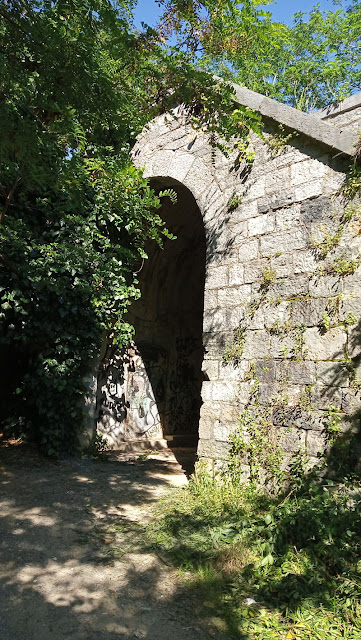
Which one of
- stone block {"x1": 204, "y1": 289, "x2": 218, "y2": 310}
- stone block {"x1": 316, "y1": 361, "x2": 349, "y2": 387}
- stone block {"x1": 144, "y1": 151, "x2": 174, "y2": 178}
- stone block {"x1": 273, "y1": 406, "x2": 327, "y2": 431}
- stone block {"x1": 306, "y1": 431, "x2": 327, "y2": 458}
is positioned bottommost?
stone block {"x1": 306, "y1": 431, "x2": 327, "y2": 458}

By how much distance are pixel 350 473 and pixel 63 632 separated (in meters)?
2.06

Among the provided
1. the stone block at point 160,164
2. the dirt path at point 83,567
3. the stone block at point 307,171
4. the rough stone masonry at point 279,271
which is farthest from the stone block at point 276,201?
the dirt path at point 83,567

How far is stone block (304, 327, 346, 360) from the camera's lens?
3439 millimetres

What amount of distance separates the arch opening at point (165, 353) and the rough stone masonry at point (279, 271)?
1.84 metres

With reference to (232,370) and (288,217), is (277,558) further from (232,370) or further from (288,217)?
(288,217)

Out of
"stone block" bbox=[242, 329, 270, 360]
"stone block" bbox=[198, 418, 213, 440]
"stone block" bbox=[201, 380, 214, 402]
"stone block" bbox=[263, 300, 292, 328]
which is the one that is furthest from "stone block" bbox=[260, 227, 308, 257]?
"stone block" bbox=[198, 418, 213, 440]

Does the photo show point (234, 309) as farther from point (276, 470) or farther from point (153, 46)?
point (153, 46)

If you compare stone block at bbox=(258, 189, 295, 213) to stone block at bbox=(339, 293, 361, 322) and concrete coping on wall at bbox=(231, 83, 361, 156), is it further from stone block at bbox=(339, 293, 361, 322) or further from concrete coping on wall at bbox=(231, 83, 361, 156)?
stone block at bbox=(339, 293, 361, 322)

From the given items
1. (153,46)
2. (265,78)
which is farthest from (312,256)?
(265,78)

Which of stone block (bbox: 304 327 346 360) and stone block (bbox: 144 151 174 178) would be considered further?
stone block (bbox: 144 151 174 178)

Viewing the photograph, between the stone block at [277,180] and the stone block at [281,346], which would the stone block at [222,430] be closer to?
the stone block at [281,346]

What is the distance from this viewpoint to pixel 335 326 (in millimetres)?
3496

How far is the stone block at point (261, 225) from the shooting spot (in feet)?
13.6

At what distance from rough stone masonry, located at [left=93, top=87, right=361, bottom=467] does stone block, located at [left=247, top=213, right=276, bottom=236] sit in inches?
0.4
